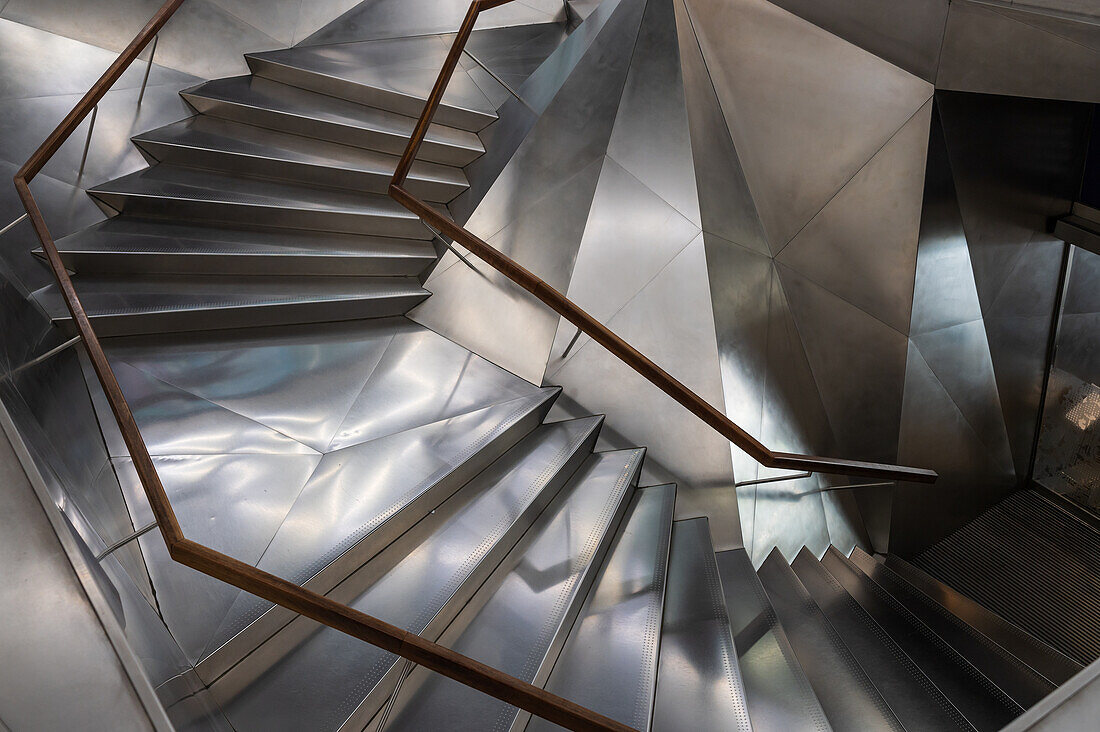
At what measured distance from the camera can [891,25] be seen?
3818 mm

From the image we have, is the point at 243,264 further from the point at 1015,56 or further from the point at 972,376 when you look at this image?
the point at 972,376

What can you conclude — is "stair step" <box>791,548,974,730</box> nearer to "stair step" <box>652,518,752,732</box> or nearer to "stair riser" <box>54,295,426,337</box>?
"stair step" <box>652,518,752,732</box>

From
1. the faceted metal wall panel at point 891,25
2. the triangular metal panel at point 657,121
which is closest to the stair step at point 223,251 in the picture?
the triangular metal panel at point 657,121

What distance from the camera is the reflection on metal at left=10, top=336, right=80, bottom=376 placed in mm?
2325

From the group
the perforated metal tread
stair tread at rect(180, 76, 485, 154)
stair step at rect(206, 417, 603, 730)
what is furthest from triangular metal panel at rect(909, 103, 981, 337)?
stair tread at rect(180, 76, 485, 154)

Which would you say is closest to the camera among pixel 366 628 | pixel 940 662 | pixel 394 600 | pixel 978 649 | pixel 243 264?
pixel 366 628

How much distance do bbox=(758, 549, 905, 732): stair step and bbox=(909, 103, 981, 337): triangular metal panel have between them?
7.73 feet

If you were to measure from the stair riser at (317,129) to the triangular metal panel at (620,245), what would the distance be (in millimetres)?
1260

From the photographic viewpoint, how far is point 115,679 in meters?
1.59

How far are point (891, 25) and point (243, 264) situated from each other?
12.6 feet

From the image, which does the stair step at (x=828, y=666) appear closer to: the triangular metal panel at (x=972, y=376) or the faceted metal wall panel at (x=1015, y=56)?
the triangular metal panel at (x=972, y=376)

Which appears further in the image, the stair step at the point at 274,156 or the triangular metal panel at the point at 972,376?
the triangular metal panel at the point at 972,376

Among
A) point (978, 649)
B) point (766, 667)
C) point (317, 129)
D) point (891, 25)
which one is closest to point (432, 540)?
point (766, 667)

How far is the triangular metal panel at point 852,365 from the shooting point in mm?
4645
